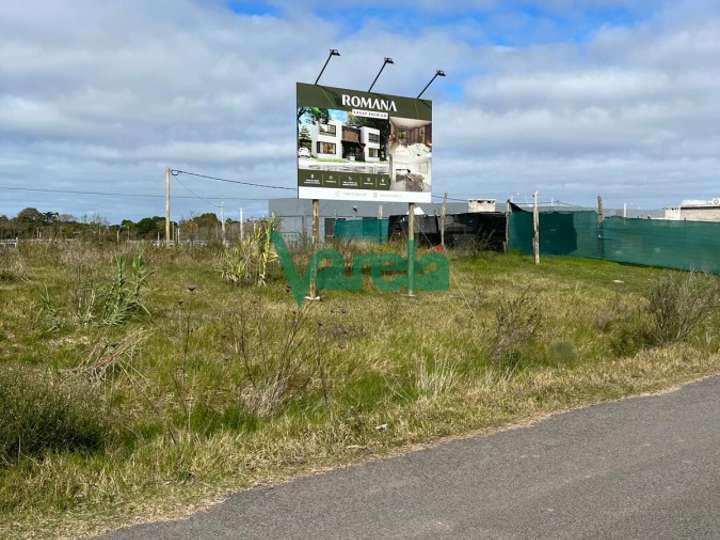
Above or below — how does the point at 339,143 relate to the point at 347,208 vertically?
below

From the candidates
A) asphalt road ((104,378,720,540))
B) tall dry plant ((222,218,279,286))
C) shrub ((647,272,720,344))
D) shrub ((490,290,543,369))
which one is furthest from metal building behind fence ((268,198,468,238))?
asphalt road ((104,378,720,540))

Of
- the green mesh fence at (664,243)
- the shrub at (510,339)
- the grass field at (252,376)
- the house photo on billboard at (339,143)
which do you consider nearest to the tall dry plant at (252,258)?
the grass field at (252,376)

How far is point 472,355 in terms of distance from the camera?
904cm

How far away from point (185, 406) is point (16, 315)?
4.71 metres

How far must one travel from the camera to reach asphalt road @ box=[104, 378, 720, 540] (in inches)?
147

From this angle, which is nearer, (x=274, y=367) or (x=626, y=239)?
(x=274, y=367)

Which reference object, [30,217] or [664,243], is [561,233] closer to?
[664,243]

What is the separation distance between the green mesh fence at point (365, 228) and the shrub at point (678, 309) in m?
18.4

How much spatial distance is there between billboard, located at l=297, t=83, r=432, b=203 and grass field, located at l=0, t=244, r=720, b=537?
94.2 inches

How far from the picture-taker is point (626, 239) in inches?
971

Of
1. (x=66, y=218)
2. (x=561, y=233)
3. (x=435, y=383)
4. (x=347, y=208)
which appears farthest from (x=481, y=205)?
(x=435, y=383)

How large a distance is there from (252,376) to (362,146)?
8.51 m

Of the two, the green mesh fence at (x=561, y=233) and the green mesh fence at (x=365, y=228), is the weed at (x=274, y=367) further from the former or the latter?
the green mesh fence at (x=365, y=228)

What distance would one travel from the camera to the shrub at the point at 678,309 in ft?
32.5
